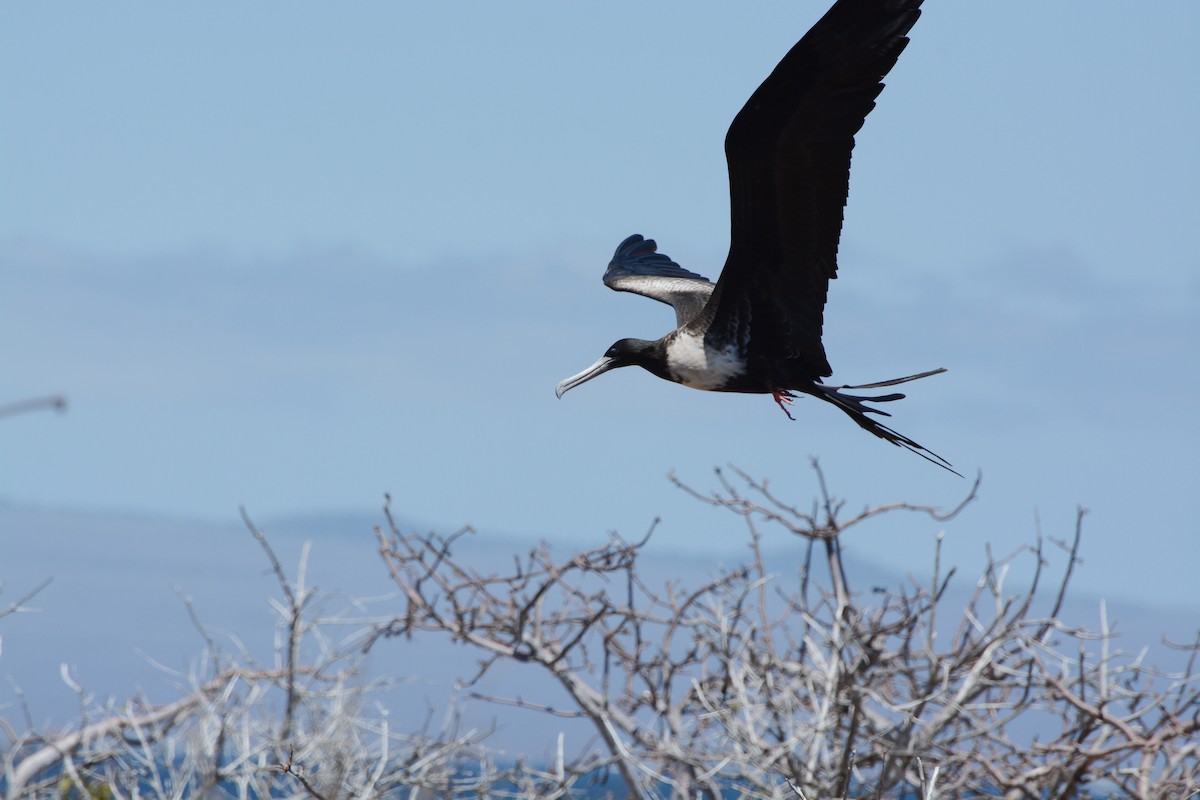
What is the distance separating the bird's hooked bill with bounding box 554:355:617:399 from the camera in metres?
4.36

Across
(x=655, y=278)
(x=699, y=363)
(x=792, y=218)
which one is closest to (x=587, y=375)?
(x=699, y=363)

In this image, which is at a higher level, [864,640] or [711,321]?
[711,321]

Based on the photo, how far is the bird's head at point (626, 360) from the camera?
4.16 meters

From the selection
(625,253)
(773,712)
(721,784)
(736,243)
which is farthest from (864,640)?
(736,243)

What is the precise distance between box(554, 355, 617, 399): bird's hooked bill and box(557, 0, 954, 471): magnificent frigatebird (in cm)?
18

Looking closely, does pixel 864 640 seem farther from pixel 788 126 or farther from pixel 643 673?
pixel 788 126

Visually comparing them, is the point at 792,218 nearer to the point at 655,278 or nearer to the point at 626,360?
the point at 626,360

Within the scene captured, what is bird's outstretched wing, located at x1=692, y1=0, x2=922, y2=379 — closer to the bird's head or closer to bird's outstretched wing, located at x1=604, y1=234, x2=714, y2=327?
the bird's head

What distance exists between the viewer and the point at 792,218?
3785 mm

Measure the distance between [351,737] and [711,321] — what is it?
120 inches

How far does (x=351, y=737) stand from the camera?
6.18 metres

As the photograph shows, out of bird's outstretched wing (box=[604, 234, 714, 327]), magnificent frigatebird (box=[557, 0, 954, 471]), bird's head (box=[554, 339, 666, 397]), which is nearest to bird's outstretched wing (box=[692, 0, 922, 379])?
magnificent frigatebird (box=[557, 0, 954, 471])

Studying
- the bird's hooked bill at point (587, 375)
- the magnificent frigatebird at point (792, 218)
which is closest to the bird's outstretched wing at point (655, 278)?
the bird's hooked bill at point (587, 375)

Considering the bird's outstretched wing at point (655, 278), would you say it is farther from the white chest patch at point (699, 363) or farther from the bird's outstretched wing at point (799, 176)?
the bird's outstretched wing at point (799, 176)
